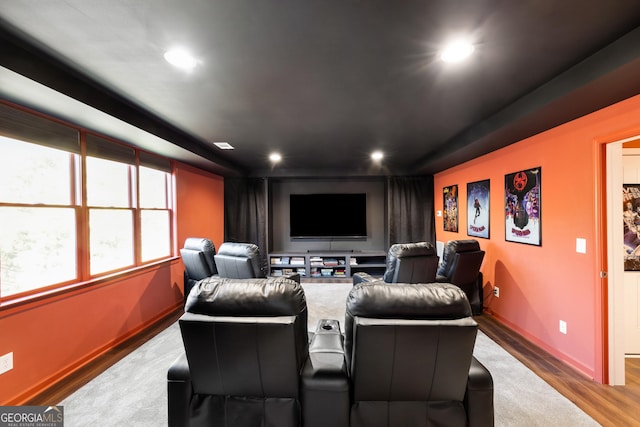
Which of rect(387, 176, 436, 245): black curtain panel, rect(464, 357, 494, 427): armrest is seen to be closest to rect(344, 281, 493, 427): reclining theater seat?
rect(464, 357, 494, 427): armrest

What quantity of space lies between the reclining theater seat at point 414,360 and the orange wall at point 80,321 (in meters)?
2.57

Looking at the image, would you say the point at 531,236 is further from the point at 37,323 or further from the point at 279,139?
the point at 37,323

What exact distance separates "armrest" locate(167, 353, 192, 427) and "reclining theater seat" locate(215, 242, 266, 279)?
158cm

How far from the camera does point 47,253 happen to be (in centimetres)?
236

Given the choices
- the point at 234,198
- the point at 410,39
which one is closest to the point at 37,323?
the point at 410,39

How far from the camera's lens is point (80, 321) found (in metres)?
2.51

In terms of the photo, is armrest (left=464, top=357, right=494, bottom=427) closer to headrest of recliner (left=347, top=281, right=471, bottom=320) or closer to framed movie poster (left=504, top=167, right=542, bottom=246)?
headrest of recliner (left=347, top=281, right=471, bottom=320)

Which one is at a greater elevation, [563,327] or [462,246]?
[462,246]

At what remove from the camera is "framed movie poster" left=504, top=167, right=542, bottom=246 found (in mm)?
2887

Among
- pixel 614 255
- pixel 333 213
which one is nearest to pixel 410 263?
pixel 614 255

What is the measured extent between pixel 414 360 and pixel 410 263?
1804 mm

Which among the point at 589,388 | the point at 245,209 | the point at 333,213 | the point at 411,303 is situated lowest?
the point at 589,388

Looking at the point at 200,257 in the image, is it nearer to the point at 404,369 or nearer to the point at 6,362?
the point at 6,362

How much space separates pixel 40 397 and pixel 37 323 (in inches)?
22.4
